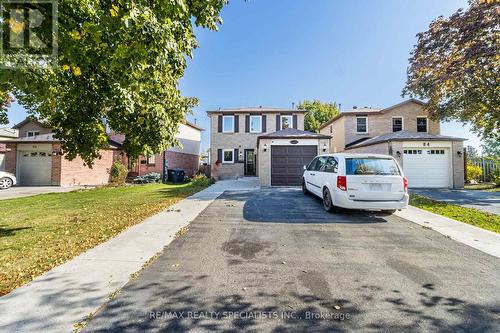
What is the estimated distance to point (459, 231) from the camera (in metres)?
5.56

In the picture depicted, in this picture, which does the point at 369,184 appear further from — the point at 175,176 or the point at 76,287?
the point at 175,176

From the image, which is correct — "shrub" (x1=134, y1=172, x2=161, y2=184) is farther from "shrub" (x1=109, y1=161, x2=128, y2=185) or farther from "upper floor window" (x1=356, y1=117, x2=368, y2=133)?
"upper floor window" (x1=356, y1=117, x2=368, y2=133)

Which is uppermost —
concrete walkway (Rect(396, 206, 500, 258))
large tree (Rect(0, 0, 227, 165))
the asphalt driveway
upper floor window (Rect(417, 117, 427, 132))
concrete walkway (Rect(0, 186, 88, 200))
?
upper floor window (Rect(417, 117, 427, 132))

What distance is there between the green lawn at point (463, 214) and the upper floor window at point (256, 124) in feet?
46.5

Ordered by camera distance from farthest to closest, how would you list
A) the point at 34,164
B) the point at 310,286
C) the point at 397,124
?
the point at 397,124 < the point at 34,164 < the point at 310,286

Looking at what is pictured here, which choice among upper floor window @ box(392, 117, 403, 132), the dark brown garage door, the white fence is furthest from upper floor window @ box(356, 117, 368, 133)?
the dark brown garage door

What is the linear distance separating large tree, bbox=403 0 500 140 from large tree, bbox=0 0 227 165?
1379cm

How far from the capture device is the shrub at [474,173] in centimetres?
1717

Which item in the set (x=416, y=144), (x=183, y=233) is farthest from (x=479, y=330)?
(x=416, y=144)

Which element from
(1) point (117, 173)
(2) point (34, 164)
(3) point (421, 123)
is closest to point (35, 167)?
(2) point (34, 164)

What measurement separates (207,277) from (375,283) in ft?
7.39

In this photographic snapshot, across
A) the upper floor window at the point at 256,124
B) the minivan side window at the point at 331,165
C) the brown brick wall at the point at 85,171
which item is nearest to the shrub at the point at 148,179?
the brown brick wall at the point at 85,171

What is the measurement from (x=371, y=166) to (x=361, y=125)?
632 inches

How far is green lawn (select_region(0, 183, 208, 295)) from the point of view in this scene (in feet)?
11.6
